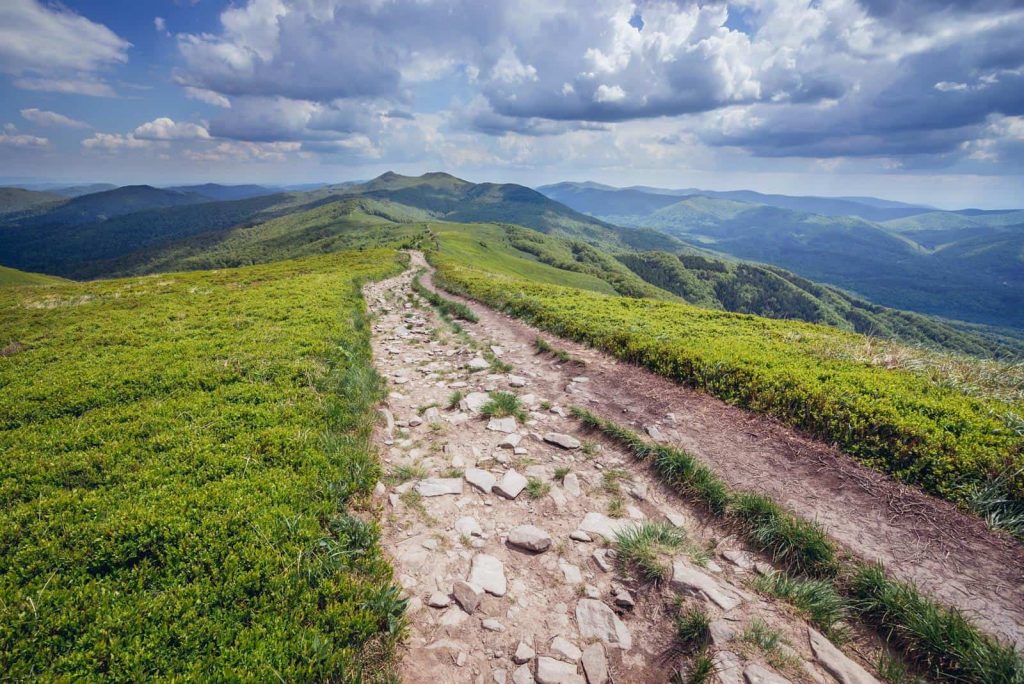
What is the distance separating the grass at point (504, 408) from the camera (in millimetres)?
10305

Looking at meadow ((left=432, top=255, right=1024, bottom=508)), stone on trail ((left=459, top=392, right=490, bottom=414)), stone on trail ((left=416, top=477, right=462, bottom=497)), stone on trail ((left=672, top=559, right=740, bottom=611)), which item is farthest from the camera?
stone on trail ((left=459, top=392, right=490, bottom=414))

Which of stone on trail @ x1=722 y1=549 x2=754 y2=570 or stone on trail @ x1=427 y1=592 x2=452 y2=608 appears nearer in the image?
stone on trail @ x1=427 y1=592 x2=452 y2=608

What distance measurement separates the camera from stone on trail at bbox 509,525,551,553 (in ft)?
20.9

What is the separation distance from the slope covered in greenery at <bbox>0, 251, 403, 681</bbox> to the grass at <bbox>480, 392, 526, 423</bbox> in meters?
2.76

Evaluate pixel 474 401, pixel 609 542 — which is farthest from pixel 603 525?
pixel 474 401

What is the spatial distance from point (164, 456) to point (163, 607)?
350 cm

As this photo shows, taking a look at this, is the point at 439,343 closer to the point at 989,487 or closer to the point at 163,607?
the point at 163,607

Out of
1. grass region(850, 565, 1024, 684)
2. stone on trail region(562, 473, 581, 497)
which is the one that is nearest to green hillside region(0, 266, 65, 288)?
stone on trail region(562, 473, 581, 497)

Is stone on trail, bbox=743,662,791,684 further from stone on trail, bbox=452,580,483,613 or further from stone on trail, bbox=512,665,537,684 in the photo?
stone on trail, bbox=452,580,483,613

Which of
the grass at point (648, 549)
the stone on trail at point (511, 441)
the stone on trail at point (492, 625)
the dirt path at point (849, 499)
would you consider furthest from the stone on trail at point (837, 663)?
the stone on trail at point (511, 441)

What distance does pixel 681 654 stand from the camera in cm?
479

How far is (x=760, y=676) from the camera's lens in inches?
171

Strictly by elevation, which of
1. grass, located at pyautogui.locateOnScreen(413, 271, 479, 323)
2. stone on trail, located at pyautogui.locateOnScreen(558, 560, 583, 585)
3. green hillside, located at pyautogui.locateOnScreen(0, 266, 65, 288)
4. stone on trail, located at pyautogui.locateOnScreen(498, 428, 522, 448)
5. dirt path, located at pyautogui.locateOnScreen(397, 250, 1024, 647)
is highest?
stone on trail, located at pyautogui.locateOnScreen(498, 428, 522, 448)

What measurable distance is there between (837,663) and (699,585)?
1.46 metres
